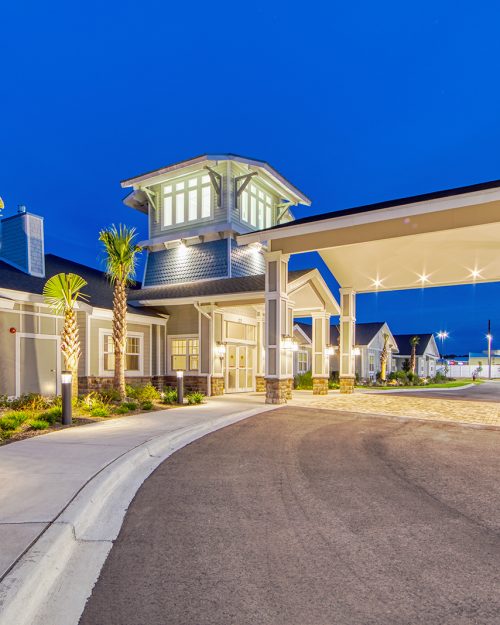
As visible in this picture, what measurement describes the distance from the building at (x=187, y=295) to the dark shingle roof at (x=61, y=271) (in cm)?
8

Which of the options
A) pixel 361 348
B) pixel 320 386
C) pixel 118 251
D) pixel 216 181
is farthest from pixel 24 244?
pixel 361 348

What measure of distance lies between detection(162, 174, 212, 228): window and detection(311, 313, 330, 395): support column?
25.1 feet

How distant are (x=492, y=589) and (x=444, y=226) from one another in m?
11.2

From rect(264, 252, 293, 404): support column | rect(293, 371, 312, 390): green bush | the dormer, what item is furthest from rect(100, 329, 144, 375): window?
rect(293, 371, 312, 390): green bush

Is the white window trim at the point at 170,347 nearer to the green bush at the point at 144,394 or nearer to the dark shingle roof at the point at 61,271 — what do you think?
the dark shingle roof at the point at 61,271

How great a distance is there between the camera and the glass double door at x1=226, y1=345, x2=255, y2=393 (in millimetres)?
20647

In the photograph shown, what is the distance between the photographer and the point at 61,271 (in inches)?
760

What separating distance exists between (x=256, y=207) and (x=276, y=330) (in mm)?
9884

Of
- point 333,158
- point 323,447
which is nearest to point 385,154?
point 333,158

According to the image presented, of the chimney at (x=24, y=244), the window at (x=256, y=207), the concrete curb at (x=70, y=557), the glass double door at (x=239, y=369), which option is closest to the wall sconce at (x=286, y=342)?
the glass double door at (x=239, y=369)

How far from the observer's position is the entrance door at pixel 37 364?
14578mm

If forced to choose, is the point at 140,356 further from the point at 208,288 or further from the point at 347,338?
the point at 347,338

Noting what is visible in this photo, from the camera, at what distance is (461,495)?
531 cm

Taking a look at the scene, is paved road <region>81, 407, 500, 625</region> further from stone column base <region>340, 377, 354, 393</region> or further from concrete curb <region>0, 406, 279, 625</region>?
stone column base <region>340, 377, 354, 393</region>
